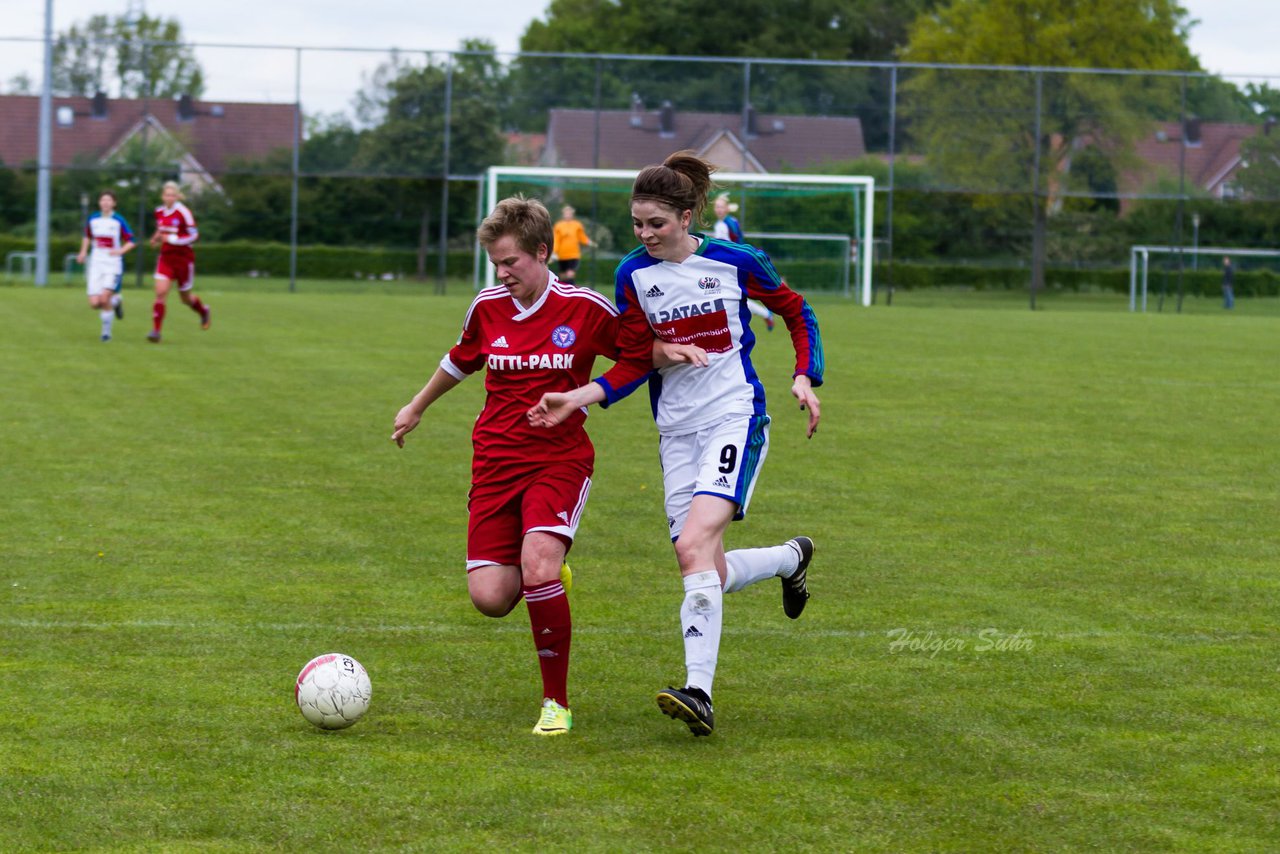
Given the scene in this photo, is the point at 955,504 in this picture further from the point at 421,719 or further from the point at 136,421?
the point at 136,421

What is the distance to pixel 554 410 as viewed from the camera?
16.6 feet

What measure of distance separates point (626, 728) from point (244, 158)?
34037 mm

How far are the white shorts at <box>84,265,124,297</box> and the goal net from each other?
15721 millimetres

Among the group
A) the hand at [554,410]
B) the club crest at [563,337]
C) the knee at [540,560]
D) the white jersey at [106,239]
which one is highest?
the white jersey at [106,239]

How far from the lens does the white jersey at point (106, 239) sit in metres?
20.4

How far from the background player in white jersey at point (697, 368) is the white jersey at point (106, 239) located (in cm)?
1630

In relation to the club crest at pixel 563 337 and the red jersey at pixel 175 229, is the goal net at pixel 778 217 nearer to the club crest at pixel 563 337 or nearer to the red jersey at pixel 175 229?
the red jersey at pixel 175 229

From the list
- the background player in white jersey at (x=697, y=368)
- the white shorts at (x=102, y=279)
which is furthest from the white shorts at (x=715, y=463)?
the white shorts at (x=102, y=279)

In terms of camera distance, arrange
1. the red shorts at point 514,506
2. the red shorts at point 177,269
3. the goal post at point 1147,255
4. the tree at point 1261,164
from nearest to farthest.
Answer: the red shorts at point 514,506 → the red shorts at point 177,269 → the tree at point 1261,164 → the goal post at point 1147,255

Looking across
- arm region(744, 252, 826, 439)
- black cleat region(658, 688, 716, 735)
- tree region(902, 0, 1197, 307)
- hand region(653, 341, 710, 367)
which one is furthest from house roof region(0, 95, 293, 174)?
black cleat region(658, 688, 716, 735)

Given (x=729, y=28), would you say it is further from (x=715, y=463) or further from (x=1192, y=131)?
(x=715, y=463)

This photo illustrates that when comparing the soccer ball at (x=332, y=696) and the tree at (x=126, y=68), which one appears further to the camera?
the tree at (x=126, y=68)

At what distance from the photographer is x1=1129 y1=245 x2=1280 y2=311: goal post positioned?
3853 cm

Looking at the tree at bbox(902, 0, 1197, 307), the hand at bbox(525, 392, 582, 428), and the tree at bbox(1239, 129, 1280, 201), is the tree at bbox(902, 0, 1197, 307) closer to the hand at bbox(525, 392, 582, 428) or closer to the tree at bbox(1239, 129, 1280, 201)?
the tree at bbox(1239, 129, 1280, 201)
